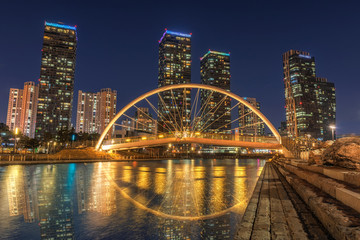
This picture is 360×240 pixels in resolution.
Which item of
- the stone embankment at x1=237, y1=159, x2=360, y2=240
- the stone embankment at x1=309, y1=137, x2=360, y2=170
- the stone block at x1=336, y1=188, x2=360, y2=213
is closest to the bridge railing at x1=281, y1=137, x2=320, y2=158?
the stone embankment at x1=309, y1=137, x2=360, y2=170

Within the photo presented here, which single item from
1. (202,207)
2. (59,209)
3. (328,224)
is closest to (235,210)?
(202,207)

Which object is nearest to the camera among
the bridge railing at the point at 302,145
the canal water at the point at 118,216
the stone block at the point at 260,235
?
the stone block at the point at 260,235

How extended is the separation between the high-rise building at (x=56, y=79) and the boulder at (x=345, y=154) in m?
191

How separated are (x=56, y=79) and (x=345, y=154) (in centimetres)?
20927

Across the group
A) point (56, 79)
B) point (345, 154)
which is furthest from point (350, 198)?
point (56, 79)

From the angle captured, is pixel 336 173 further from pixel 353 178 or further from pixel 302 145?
pixel 302 145

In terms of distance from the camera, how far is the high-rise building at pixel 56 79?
174m

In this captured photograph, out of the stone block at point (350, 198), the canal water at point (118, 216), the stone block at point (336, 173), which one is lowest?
→ the canal water at point (118, 216)

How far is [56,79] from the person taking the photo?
183000 millimetres

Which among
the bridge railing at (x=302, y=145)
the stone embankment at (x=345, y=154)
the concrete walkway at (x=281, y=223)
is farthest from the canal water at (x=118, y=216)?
the bridge railing at (x=302, y=145)

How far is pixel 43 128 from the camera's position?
563ft

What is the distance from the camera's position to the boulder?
6.53 m

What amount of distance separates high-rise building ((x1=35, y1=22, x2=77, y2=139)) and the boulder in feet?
626

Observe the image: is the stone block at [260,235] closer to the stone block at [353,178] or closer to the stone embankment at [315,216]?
the stone embankment at [315,216]
